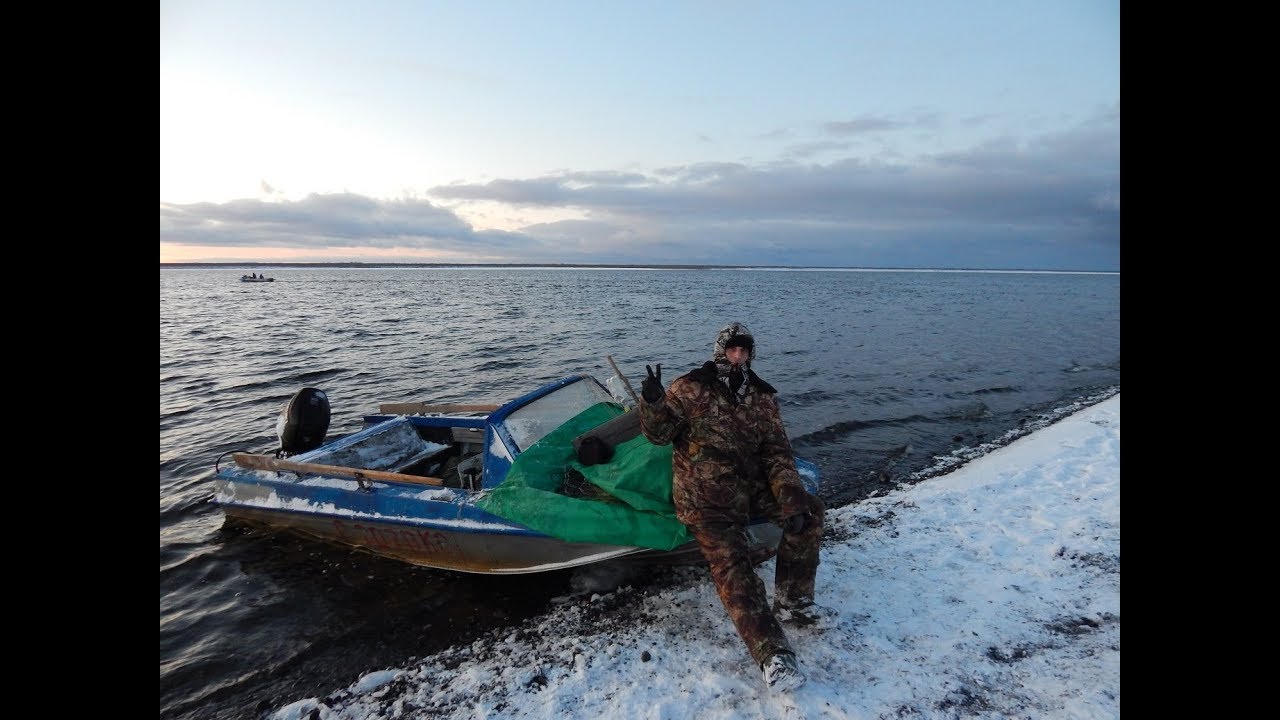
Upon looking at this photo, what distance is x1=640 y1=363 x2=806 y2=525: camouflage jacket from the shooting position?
15.8 feet

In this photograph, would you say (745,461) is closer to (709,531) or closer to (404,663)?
(709,531)

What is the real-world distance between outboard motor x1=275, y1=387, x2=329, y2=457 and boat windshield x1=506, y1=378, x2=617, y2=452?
3333 mm

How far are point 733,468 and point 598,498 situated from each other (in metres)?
1.52

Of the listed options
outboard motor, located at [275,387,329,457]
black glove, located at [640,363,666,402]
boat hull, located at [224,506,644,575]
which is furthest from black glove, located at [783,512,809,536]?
outboard motor, located at [275,387,329,457]

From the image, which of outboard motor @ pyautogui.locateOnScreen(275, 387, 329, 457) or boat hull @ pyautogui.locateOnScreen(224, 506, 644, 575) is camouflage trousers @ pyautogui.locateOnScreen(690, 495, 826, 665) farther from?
outboard motor @ pyautogui.locateOnScreen(275, 387, 329, 457)

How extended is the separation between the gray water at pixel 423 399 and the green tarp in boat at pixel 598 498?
1.08 metres

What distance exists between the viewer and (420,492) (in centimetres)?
627

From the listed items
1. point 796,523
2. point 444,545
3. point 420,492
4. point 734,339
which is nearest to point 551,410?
point 420,492

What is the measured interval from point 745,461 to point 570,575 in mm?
2561

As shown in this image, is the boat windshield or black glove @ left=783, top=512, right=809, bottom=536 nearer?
black glove @ left=783, top=512, right=809, bottom=536

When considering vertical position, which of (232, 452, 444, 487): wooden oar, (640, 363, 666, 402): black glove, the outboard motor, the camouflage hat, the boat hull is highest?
the camouflage hat

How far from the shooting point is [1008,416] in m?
13.3
